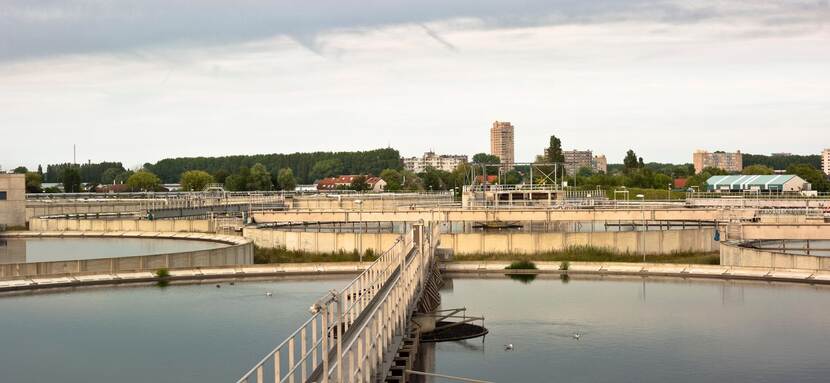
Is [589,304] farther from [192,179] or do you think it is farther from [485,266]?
[192,179]

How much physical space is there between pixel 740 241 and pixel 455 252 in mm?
15162

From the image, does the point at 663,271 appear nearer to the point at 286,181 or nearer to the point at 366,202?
the point at 366,202

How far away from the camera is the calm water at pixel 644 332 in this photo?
24594 mm

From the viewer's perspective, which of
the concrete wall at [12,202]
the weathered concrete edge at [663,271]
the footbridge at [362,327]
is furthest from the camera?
the concrete wall at [12,202]

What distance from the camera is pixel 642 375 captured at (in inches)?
952

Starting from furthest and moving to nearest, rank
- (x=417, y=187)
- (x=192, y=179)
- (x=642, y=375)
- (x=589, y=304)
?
(x=417, y=187) < (x=192, y=179) < (x=589, y=304) < (x=642, y=375)

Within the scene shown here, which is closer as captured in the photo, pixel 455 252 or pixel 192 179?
pixel 455 252

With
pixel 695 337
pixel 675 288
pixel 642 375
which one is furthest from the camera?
pixel 675 288

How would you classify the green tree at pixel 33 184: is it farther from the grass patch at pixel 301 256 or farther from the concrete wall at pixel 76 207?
the grass patch at pixel 301 256

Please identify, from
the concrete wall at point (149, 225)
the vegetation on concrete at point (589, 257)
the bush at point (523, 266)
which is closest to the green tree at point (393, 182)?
the concrete wall at point (149, 225)

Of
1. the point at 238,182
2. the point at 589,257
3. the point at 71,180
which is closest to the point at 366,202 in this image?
the point at 71,180

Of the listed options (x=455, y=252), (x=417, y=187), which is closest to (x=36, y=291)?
(x=455, y=252)

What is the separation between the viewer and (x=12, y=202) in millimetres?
68938

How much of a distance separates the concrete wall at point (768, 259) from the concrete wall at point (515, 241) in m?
7.98
